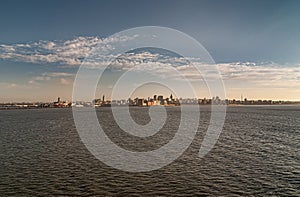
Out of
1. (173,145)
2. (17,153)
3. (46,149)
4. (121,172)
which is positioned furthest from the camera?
(173,145)

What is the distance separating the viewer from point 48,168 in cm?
3553

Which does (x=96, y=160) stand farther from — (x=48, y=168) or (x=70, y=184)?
(x=70, y=184)

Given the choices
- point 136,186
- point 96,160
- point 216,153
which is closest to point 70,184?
point 136,186

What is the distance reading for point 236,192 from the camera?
26.7m

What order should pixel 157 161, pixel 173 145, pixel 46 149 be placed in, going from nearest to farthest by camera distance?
pixel 157 161 < pixel 46 149 < pixel 173 145

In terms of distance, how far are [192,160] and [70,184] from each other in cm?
1949

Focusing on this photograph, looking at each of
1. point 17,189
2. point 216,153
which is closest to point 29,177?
point 17,189

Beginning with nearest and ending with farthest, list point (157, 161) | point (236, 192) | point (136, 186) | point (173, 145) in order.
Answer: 1. point (236, 192)
2. point (136, 186)
3. point (157, 161)
4. point (173, 145)

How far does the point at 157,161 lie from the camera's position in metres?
40.3

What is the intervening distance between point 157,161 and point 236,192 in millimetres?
15665

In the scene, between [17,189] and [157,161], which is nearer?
[17,189]

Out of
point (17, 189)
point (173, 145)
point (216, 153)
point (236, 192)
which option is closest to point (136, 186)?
point (236, 192)

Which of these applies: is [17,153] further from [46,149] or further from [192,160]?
[192,160]


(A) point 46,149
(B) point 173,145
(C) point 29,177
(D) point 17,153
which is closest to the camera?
(C) point 29,177
